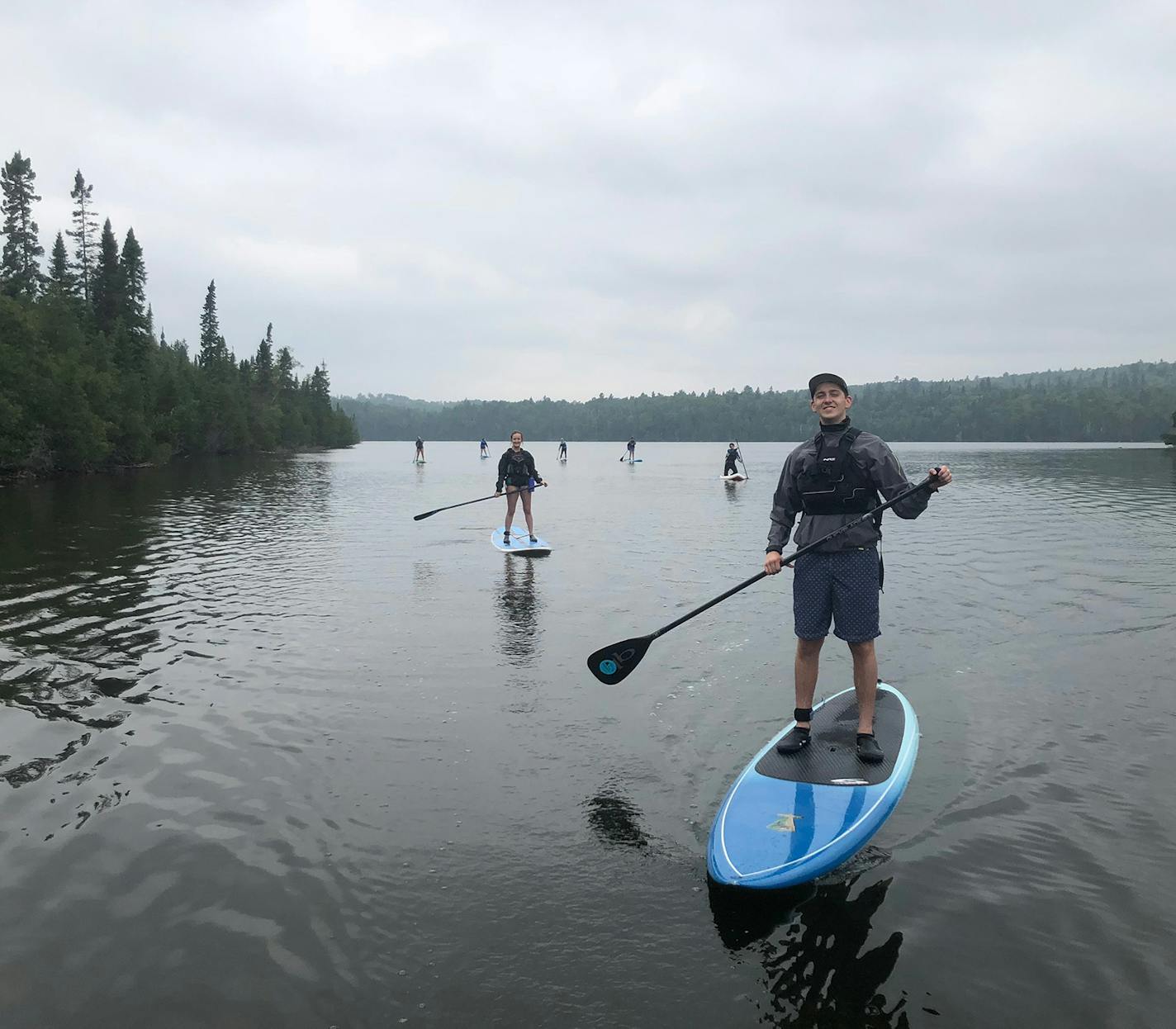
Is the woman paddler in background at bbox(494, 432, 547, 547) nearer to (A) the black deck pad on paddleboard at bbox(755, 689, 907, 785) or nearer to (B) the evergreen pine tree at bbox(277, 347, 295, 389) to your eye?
(A) the black deck pad on paddleboard at bbox(755, 689, 907, 785)

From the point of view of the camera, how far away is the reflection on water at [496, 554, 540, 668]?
9.42 meters

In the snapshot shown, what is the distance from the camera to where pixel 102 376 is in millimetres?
45844

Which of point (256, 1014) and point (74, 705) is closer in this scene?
point (256, 1014)

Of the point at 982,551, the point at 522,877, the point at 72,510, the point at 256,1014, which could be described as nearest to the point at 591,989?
the point at 522,877

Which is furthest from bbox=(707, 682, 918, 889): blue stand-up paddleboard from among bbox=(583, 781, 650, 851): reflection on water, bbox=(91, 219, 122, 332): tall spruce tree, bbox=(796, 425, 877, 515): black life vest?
bbox=(91, 219, 122, 332): tall spruce tree

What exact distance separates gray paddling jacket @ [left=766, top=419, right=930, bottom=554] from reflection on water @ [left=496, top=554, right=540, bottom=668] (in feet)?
12.8

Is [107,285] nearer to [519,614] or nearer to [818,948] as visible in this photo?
[519,614]

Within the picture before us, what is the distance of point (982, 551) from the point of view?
55.8ft

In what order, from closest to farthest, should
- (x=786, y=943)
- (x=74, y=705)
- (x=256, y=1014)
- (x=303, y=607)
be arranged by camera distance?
1. (x=256, y=1014)
2. (x=786, y=943)
3. (x=74, y=705)
4. (x=303, y=607)

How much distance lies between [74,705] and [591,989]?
5.84m

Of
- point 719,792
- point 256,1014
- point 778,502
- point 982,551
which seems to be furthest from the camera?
point 982,551

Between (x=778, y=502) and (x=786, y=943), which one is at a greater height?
(x=778, y=502)

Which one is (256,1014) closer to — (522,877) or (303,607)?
(522,877)

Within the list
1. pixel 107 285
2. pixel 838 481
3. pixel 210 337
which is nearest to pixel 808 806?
pixel 838 481
